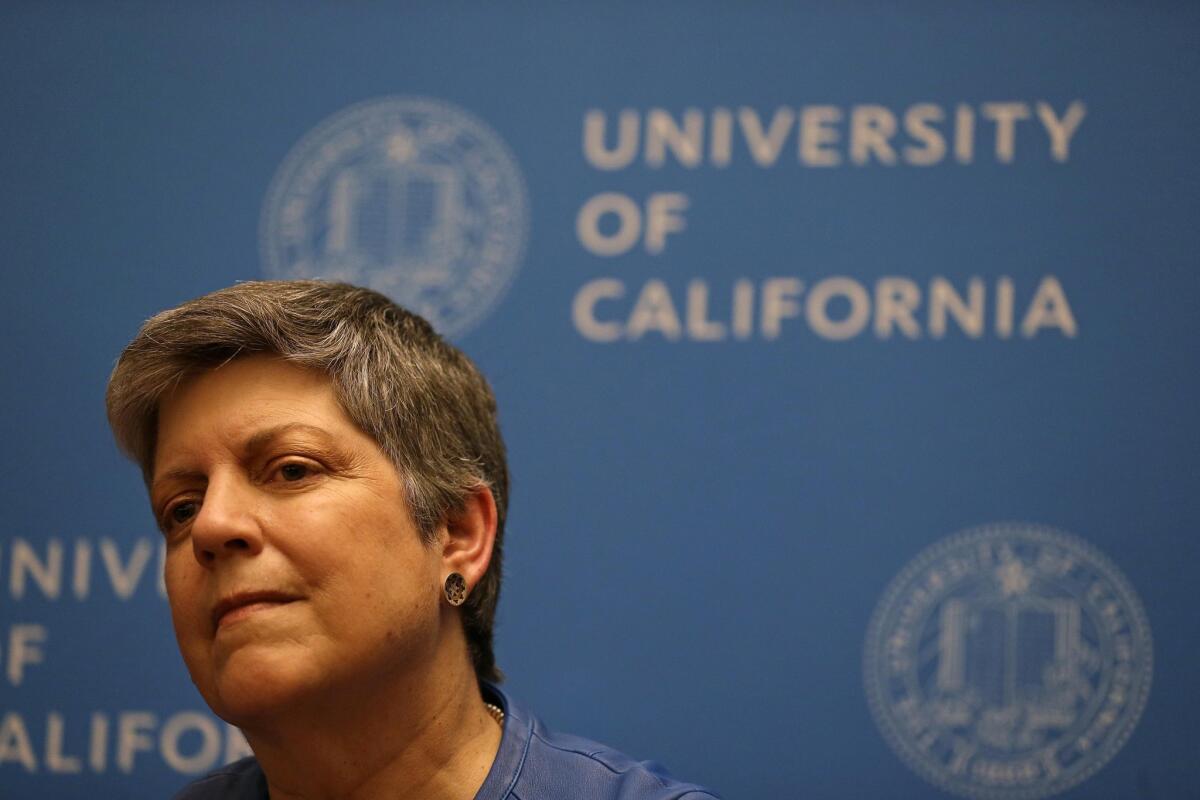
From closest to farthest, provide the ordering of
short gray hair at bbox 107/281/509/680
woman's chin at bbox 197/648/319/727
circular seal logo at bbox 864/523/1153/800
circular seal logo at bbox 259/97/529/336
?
woman's chin at bbox 197/648/319/727 < short gray hair at bbox 107/281/509/680 < circular seal logo at bbox 864/523/1153/800 < circular seal logo at bbox 259/97/529/336

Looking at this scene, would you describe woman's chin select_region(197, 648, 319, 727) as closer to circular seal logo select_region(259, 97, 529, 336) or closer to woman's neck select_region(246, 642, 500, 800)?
woman's neck select_region(246, 642, 500, 800)

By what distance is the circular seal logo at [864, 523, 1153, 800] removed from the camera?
188 cm

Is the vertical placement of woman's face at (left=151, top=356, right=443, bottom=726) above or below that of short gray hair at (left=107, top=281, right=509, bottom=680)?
below

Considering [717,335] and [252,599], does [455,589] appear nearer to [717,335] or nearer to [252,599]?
[252,599]

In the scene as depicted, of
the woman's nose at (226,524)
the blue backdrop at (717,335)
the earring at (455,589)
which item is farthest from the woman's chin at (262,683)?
the blue backdrop at (717,335)

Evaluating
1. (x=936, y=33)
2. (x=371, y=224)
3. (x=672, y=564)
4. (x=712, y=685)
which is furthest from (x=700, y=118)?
(x=712, y=685)

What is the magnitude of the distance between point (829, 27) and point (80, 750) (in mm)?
1599

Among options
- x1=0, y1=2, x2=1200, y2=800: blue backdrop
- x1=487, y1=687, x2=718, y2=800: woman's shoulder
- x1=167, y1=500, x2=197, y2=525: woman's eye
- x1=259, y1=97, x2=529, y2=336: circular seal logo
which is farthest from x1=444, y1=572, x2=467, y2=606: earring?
x1=259, y1=97, x2=529, y2=336: circular seal logo

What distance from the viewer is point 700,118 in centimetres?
210

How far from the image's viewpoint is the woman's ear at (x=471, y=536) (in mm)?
1644

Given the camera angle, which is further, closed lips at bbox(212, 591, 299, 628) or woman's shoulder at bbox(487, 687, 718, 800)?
woman's shoulder at bbox(487, 687, 718, 800)

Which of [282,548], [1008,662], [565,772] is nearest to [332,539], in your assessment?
[282,548]

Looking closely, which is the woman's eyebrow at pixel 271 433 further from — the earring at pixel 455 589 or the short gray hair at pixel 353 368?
the earring at pixel 455 589

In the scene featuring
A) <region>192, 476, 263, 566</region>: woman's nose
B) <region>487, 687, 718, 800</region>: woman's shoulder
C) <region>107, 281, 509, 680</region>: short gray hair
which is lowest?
<region>487, 687, 718, 800</region>: woman's shoulder
